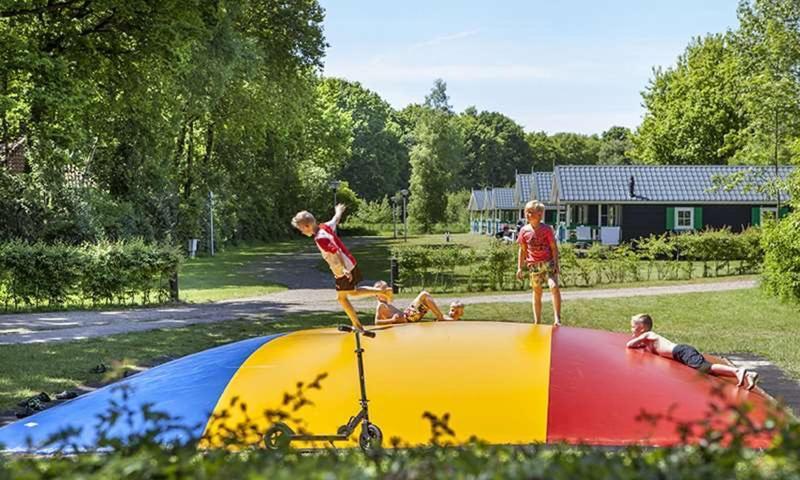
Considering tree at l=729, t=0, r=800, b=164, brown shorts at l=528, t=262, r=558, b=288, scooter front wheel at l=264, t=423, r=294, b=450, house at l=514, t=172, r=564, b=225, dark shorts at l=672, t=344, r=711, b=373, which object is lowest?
dark shorts at l=672, t=344, r=711, b=373

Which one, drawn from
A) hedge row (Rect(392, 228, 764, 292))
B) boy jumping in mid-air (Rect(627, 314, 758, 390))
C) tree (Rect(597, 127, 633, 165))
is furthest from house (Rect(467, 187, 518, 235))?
boy jumping in mid-air (Rect(627, 314, 758, 390))

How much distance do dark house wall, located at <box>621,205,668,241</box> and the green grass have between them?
61.2ft

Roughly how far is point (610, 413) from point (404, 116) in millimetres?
139171

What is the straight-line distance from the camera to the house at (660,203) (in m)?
44.9

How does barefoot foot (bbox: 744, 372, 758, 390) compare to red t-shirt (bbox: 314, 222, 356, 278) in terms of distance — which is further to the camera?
red t-shirt (bbox: 314, 222, 356, 278)

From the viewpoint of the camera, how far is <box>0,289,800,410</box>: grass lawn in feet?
43.0

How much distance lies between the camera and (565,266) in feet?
94.6

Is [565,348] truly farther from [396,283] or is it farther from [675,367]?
[396,283]

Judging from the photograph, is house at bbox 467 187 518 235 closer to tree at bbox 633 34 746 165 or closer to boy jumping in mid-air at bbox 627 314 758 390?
tree at bbox 633 34 746 165

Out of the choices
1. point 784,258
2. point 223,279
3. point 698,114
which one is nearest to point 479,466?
point 784,258

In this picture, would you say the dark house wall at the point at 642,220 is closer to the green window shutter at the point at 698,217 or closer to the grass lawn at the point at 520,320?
the green window shutter at the point at 698,217

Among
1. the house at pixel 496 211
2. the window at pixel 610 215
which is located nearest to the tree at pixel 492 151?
the house at pixel 496 211

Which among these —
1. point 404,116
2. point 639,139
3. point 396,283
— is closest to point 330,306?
point 396,283

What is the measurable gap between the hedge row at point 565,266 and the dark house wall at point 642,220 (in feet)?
34.5
